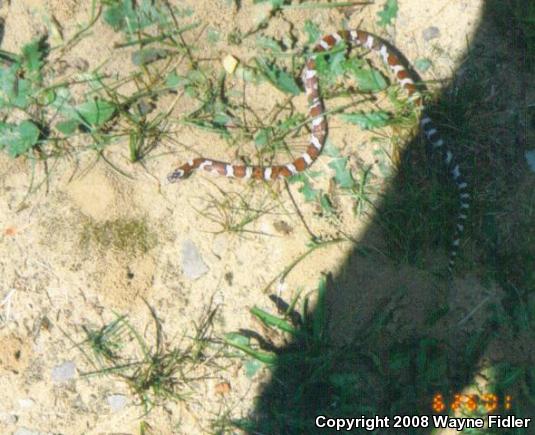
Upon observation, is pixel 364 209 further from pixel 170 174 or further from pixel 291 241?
pixel 170 174

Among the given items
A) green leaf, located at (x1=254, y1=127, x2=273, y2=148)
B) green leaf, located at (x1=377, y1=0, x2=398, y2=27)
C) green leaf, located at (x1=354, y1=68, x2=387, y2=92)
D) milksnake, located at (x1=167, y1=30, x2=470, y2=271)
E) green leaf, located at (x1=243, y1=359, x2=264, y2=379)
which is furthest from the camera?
green leaf, located at (x1=377, y1=0, x2=398, y2=27)

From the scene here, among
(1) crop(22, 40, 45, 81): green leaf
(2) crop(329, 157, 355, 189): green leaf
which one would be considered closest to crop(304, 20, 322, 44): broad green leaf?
(2) crop(329, 157, 355, 189): green leaf

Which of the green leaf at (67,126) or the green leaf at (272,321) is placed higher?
the green leaf at (67,126)

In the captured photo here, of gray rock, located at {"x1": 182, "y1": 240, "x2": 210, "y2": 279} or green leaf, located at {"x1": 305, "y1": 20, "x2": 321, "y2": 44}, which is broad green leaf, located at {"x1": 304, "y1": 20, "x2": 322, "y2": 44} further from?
gray rock, located at {"x1": 182, "y1": 240, "x2": 210, "y2": 279}

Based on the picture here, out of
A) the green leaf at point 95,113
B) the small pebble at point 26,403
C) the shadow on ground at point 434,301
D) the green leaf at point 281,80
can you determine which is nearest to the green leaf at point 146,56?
Answer: the green leaf at point 95,113

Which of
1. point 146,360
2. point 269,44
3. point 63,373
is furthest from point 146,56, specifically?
point 63,373
